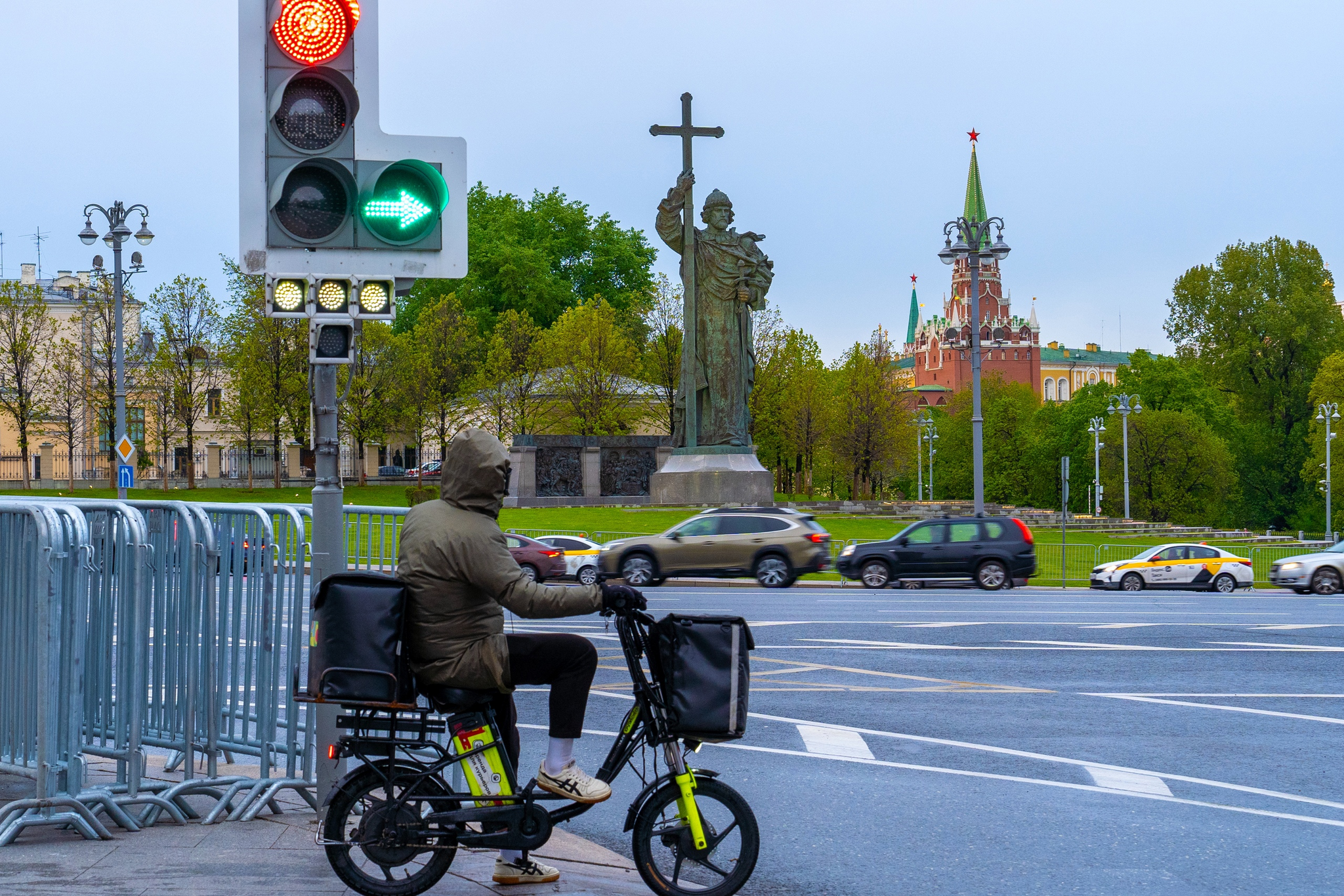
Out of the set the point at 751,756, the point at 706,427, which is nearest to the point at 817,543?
the point at 706,427

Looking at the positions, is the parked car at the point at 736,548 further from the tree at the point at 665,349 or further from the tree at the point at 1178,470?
the tree at the point at 1178,470

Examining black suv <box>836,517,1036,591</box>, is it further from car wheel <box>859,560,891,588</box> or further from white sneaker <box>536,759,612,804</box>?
white sneaker <box>536,759,612,804</box>

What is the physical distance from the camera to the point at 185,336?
57.8 m

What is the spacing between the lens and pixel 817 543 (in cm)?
2839

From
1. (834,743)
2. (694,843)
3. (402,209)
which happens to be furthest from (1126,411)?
(694,843)

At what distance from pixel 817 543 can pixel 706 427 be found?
548 inches

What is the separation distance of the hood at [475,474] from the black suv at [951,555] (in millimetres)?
24875

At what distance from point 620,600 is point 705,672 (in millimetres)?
422

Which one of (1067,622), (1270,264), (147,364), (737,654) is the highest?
(1270,264)

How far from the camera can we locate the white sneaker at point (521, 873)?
19.0ft

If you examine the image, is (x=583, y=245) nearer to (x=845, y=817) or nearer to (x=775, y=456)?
(x=775, y=456)

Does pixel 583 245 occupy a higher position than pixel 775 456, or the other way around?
pixel 583 245

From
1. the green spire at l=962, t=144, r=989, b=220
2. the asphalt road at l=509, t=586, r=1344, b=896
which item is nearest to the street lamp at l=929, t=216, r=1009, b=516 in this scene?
the asphalt road at l=509, t=586, r=1344, b=896

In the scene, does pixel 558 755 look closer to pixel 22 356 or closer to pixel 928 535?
pixel 928 535
